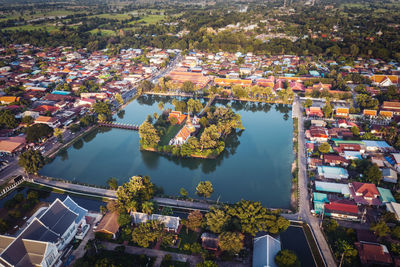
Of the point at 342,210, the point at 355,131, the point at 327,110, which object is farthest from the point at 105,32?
the point at 342,210

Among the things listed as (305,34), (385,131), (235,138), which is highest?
(305,34)

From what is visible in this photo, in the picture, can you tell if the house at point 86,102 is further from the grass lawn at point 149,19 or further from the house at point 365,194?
the grass lawn at point 149,19

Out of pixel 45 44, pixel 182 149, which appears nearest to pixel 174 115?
pixel 182 149

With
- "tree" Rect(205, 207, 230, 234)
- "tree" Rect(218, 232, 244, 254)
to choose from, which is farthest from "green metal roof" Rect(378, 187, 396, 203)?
"tree" Rect(205, 207, 230, 234)

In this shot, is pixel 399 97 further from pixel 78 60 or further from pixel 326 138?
pixel 78 60

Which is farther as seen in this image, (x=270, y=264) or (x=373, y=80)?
(x=373, y=80)

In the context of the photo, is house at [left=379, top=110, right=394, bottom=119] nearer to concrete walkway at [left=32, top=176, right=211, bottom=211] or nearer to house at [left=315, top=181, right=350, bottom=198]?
house at [left=315, top=181, right=350, bottom=198]
